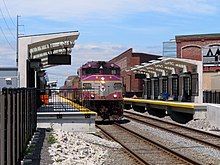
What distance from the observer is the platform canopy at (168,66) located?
38.0 m

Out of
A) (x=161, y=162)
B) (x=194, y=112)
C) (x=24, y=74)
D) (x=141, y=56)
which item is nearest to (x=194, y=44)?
(x=141, y=56)

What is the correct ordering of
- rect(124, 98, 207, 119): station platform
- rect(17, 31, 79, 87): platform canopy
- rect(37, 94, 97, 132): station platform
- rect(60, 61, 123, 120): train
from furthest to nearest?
1. rect(124, 98, 207, 119): station platform
2. rect(60, 61, 123, 120): train
3. rect(17, 31, 79, 87): platform canopy
4. rect(37, 94, 97, 132): station platform

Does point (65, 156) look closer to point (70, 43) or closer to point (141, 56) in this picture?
point (70, 43)

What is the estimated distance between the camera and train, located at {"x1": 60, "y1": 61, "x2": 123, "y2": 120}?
2602 cm

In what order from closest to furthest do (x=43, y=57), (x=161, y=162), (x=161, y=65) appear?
1. (x=161, y=162)
2. (x=43, y=57)
3. (x=161, y=65)

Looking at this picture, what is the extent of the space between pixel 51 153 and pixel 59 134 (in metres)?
4.62

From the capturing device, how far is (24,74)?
67.9 ft

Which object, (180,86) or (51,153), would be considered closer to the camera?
(51,153)

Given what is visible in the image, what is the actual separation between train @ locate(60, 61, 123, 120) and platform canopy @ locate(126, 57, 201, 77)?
12083 mm

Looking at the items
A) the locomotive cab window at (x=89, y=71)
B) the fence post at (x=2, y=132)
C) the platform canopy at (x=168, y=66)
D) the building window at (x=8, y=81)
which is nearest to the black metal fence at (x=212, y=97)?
the platform canopy at (x=168, y=66)

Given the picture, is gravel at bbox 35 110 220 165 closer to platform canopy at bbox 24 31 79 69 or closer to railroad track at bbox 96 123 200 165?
railroad track at bbox 96 123 200 165

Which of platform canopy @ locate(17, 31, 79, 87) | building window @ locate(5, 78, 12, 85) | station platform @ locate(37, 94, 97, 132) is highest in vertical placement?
platform canopy @ locate(17, 31, 79, 87)

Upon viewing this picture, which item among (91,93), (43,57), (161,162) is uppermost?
(43,57)

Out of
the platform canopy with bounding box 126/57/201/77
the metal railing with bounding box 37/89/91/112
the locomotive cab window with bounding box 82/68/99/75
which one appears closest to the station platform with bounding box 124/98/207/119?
the platform canopy with bounding box 126/57/201/77
